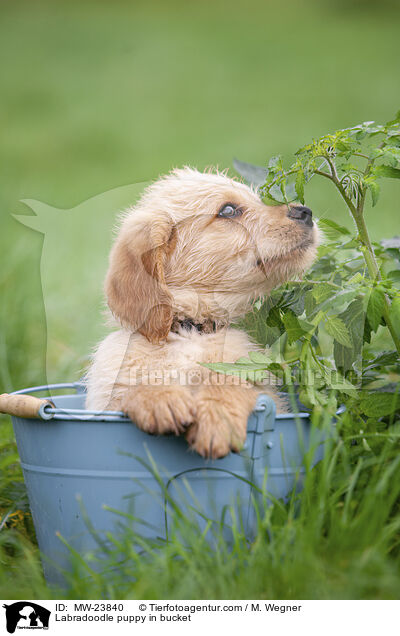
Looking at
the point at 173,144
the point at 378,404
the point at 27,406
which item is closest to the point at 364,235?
the point at 378,404

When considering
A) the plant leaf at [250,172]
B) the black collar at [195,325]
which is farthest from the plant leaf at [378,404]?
the plant leaf at [250,172]

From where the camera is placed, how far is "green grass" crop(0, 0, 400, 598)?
134cm

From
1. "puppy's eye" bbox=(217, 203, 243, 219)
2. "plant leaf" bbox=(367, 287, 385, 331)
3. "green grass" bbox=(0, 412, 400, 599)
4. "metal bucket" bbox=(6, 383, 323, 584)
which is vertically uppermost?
"puppy's eye" bbox=(217, 203, 243, 219)

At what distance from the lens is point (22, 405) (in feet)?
5.34

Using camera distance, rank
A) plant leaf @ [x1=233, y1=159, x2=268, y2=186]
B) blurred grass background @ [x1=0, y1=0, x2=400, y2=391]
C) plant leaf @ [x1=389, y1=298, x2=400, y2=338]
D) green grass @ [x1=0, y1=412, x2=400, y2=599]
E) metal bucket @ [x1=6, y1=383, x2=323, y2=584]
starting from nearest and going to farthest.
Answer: green grass @ [x1=0, y1=412, x2=400, y2=599] < metal bucket @ [x1=6, y1=383, x2=323, y2=584] < plant leaf @ [x1=389, y1=298, x2=400, y2=338] < plant leaf @ [x1=233, y1=159, x2=268, y2=186] < blurred grass background @ [x1=0, y1=0, x2=400, y2=391]

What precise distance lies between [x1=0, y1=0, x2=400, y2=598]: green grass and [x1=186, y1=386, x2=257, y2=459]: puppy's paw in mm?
197

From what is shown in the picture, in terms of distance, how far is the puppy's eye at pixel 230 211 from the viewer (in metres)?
1.98

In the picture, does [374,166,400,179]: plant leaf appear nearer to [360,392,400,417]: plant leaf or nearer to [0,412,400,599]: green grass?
[360,392,400,417]: plant leaf

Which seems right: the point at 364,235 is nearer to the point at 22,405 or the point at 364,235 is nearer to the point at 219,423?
the point at 219,423

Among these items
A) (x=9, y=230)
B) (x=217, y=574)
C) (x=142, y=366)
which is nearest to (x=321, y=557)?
(x=217, y=574)

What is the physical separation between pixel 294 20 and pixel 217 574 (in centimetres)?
251

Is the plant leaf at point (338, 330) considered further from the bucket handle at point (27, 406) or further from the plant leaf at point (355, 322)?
the bucket handle at point (27, 406)

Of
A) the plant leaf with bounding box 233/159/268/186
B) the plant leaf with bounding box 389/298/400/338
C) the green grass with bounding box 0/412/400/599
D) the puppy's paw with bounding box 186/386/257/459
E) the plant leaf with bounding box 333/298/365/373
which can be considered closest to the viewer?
the green grass with bounding box 0/412/400/599

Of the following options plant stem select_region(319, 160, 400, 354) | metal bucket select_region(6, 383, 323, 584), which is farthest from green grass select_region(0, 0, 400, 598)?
plant stem select_region(319, 160, 400, 354)
